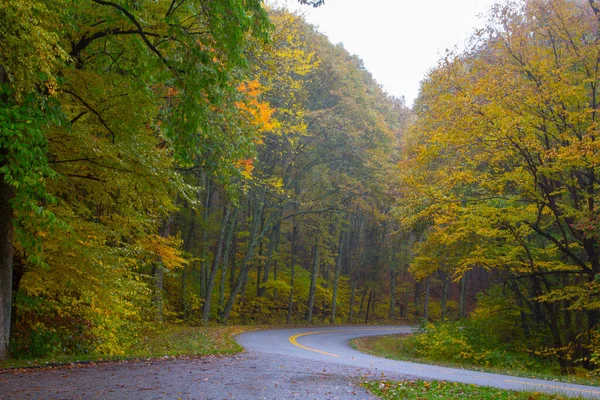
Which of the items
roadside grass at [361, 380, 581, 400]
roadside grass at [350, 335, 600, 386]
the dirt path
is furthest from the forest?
roadside grass at [361, 380, 581, 400]

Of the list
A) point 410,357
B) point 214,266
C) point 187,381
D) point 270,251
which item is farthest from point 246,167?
point 270,251

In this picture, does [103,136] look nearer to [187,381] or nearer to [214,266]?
[187,381]

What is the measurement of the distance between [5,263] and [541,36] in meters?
14.7

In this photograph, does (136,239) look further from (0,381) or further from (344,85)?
(344,85)

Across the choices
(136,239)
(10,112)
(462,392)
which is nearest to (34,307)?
(136,239)

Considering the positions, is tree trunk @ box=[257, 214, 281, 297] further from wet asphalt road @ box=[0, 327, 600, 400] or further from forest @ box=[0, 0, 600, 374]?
wet asphalt road @ box=[0, 327, 600, 400]

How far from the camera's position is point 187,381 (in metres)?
7.84

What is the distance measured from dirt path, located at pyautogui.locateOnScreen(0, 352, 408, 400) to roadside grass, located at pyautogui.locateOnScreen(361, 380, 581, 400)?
32 centimetres

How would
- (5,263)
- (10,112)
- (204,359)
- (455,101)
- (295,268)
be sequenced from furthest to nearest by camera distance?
(295,268) → (455,101) → (204,359) → (5,263) → (10,112)

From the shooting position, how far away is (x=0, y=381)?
23.4 feet

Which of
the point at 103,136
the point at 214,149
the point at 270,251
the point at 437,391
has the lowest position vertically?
the point at 437,391

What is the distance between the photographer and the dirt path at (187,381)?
669 cm

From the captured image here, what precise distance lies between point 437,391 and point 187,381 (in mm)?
4022

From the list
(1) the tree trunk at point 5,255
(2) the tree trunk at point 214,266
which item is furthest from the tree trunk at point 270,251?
(1) the tree trunk at point 5,255
